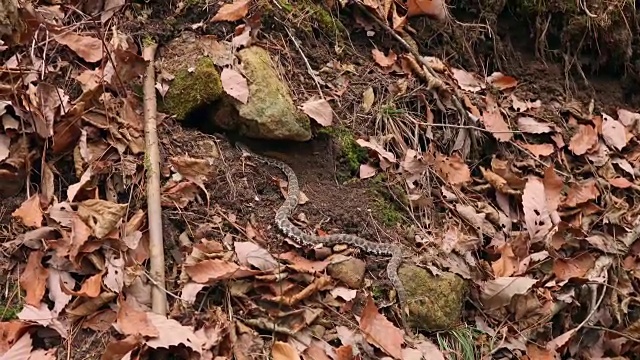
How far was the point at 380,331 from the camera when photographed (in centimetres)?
392

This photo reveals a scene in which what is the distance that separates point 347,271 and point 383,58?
2.10 m

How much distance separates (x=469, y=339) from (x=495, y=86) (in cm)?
252

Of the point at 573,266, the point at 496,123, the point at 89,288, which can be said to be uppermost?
the point at 89,288

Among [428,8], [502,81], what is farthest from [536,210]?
[428,8]

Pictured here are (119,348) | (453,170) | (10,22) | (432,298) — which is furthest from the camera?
(453,170)

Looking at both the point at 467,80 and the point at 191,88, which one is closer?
the point at 191,88

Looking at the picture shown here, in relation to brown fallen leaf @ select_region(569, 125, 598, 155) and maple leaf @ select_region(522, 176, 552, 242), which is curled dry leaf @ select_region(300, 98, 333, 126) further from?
brown fallen leaf @ select_region(569, 125, 598, 155)

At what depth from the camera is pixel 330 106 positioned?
5.06 meters

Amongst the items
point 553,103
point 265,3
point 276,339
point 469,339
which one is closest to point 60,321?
point 276,339

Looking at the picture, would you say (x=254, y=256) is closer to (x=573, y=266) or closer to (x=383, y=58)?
(x=573, y=266)

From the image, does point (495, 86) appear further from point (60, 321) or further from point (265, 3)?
point (60, 321)

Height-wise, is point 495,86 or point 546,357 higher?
point 495,86

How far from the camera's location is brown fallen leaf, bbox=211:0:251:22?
498cm

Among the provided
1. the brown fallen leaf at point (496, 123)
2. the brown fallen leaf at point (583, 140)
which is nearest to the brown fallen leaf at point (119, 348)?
the brown fallen leaf at point (496, 123)
